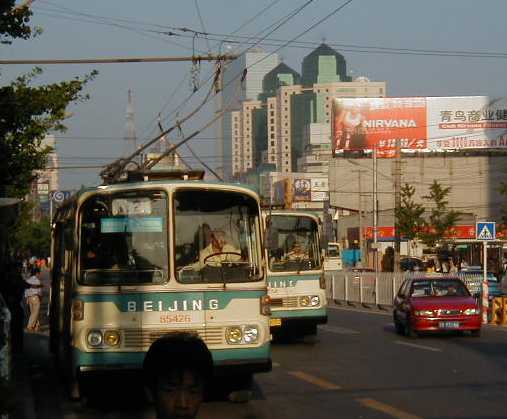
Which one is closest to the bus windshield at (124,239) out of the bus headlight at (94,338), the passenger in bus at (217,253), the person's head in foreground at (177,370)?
the passenger in bus at (217,253)

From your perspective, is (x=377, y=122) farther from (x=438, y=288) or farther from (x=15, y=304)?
(x=15, y=304)

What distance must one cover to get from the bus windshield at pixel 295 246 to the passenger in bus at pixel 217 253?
31.4ft

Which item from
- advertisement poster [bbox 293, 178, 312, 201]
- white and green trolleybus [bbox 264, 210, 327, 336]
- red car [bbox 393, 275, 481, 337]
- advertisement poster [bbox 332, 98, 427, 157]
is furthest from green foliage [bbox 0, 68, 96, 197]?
advertisement poster [bbox 293, 178, 312, 201]

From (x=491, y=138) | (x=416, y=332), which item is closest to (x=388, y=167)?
(x=491, y=138)

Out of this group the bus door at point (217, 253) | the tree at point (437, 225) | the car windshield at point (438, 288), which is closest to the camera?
the bus door at point (217, 253)

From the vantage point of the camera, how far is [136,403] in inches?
544

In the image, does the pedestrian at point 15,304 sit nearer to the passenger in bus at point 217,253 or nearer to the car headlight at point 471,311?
the passenger in bus at point 217,253

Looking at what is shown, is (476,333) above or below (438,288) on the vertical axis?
below

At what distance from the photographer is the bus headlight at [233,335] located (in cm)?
1242

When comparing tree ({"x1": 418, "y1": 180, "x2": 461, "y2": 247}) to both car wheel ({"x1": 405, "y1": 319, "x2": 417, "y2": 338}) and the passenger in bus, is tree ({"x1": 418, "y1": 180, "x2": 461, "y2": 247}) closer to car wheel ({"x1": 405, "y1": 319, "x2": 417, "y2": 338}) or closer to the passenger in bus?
car wheel ({"x1": 405, "y1": 319, "x2": 417, "y2": 338})

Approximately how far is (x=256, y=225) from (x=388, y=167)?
77.5 m

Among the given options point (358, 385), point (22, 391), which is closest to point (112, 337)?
point (22, 391)

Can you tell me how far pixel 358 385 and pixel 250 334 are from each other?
10.1 ft

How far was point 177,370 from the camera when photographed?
473 inches
